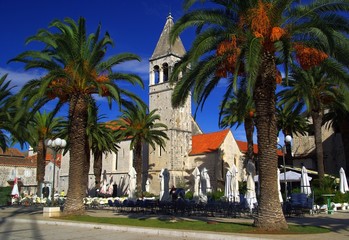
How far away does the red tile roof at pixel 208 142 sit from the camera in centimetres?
4972

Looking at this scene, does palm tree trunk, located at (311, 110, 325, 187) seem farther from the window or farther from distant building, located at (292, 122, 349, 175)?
the window

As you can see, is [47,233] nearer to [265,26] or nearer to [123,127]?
[265,26]

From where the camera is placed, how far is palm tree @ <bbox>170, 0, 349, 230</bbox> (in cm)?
1270

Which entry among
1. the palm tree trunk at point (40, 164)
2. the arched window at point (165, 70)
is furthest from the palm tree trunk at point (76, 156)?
the arched window at point (165, 70)

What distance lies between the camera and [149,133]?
1476 inches

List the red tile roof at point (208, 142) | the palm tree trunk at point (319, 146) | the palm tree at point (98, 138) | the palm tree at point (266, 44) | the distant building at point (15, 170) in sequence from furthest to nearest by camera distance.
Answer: the distant building at point (15, 170) < the red tile roof at point (208, 142) < the palm tree at point (98, 138) < the palm tree trunk at point (319, 146) < the palm tree at point (266, 44)

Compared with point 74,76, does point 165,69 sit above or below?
above

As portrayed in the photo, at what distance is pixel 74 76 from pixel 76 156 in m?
4.11

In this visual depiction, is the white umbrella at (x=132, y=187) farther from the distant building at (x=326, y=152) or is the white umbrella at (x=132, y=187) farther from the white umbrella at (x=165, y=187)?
the distant building at (x=326, y=152)

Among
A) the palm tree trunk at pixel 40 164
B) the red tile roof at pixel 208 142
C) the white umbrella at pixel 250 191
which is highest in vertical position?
the red tile roof at pixel 208 142

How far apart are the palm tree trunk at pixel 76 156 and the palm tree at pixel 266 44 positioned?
299 inches

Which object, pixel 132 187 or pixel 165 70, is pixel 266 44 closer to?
pixel 132 187

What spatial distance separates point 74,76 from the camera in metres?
18.5

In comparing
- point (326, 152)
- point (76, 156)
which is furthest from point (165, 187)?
point (326, 152)
